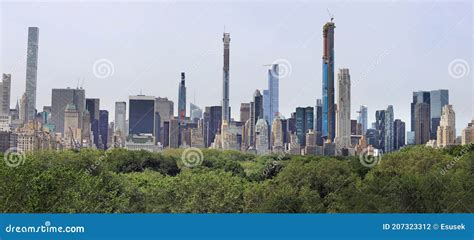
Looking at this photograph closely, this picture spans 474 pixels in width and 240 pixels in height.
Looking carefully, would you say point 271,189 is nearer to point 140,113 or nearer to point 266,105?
point 266,105

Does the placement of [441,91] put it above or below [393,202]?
above

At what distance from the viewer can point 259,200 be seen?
22.9 meters

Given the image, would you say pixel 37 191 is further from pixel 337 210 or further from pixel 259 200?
pixel 337 210

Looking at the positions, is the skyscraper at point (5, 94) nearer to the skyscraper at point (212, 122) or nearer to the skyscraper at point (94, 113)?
the skyscraper at point (94, 113)

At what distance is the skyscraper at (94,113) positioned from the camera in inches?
1070

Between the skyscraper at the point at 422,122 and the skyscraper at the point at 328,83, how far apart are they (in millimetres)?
3859

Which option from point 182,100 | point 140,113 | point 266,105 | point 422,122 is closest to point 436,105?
point 422,122

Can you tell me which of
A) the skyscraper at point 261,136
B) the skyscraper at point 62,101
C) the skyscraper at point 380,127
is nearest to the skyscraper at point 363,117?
the skyscraper at point 380,127

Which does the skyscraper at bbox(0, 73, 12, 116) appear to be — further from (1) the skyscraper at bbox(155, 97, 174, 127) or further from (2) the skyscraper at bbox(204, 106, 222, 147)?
(2) the skyscraper at bbox(204, 106, 222, 147)

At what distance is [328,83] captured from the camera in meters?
28.3

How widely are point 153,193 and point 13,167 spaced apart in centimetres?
495

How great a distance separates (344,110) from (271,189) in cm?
781
